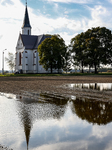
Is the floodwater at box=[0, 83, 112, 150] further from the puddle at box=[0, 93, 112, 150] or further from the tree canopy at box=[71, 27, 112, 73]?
the tree canopy at box=[71, 27, 112, 73]

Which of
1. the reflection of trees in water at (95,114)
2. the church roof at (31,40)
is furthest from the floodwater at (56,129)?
the church roof at (31,40)

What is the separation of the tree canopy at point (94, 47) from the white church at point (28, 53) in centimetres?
1616

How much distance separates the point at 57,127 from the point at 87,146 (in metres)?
1.57

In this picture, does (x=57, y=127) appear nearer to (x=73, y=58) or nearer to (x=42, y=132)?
(x=42, y=132)

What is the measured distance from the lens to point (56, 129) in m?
5.70

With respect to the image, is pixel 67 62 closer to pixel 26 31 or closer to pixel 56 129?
pixel 26 31

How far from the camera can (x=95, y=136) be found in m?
5.11

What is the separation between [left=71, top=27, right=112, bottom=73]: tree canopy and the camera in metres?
65.6

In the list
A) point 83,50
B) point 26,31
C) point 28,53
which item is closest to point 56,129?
point 83,50

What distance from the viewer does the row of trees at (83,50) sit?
2559 inches

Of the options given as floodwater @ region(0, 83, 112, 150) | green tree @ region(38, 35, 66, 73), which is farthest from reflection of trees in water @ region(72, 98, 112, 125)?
green tree @ region(38, 35, 66, 73)

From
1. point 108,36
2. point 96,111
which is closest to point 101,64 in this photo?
point 108,36

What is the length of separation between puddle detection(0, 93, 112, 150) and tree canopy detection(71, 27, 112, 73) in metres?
58.0

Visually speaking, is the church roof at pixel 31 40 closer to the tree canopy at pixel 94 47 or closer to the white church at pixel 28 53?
the white church at pixel 28 53
